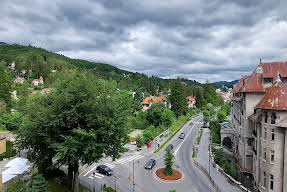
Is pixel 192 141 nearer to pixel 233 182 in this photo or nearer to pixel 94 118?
pixel 233 182

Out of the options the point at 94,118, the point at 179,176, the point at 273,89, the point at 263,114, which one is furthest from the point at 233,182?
the point at 94,118

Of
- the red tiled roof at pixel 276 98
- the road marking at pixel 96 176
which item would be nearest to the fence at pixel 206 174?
the red tiled roof at pixel 276 98

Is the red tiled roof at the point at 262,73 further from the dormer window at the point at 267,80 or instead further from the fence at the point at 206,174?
the fence at the point at 206,174

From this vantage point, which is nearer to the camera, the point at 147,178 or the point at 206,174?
the point at 147,178

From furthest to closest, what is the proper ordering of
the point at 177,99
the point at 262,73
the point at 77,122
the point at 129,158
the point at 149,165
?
the point at 177,99, the point at 129,158, the point at 149,165, the point at 262,73, the point at 77,122

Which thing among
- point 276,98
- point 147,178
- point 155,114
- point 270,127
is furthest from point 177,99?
point 276,98

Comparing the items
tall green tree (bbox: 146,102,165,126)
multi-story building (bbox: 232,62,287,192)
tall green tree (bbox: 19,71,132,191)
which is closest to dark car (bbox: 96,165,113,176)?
tall green tree (bbox: 19,71,132,191)

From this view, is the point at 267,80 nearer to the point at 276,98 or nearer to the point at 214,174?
the point at 276,98

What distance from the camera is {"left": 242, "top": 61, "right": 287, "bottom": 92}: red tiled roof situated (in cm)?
2653

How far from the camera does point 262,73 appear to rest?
2764 centimetres

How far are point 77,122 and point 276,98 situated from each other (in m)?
22.2

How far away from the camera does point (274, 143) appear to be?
2073cm

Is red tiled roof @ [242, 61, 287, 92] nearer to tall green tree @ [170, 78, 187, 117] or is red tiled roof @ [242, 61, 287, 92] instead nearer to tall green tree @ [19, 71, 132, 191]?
tall green tree @ [19, 71, 132, 191]

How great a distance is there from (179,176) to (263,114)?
1456 cm
